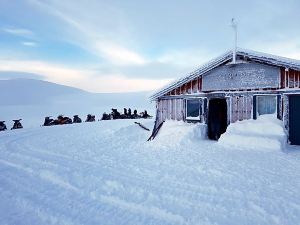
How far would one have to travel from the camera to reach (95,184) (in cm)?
767

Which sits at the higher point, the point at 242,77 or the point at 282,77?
the point at 242,77

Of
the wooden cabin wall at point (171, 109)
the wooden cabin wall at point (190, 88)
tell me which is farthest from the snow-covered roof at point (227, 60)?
the wooden cabin wall at point (171, 109)

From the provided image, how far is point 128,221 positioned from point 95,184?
2.54 meters

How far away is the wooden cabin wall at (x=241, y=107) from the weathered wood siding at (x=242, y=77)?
1.61 feet

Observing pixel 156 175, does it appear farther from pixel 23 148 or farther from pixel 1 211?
pixel 23 148

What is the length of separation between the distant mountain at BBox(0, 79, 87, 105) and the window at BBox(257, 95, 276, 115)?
85.2 metres

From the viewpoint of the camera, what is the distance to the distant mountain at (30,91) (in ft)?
318

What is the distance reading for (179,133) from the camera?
607 inches

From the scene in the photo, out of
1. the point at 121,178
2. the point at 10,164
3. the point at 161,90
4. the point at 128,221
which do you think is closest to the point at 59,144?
the point at 10,164

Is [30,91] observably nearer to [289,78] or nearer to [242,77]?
[242,77]

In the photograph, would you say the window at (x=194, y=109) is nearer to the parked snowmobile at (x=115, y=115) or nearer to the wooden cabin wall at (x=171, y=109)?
the wooden cabin wall at (x=171, y=109)

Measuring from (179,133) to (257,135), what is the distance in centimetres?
369

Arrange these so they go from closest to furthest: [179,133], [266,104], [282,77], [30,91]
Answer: [282,77]
[266,104]
[179,133]
[30,91]

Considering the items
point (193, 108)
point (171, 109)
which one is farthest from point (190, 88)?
point (171, 109)
